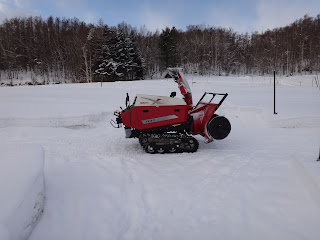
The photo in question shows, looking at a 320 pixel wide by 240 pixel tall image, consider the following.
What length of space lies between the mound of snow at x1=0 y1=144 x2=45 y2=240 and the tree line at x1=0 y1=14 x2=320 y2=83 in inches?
1158

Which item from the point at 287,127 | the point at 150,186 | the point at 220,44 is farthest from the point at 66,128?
the point at 220,44

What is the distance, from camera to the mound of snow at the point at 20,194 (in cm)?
220

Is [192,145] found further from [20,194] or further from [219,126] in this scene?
[20,194]

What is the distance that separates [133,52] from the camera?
35594 mm

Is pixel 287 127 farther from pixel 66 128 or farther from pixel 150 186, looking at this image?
pixel 66 128

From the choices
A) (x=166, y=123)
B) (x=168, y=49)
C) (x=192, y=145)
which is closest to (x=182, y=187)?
(x=192, y=145)

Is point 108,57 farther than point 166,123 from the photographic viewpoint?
Yes

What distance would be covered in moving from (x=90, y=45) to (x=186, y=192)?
30.9 m

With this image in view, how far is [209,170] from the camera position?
431cm

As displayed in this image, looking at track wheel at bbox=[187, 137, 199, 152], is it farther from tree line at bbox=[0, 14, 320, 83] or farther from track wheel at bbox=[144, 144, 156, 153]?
tree line at bbox=[0, 14, 320, 83]

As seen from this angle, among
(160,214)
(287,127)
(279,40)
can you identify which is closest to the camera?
(160,214)

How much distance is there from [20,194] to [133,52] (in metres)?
35.0

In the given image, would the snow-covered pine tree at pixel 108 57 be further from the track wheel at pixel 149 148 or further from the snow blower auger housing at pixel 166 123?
the track wheel at pixel 149 148

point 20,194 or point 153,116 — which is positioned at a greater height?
point 153,116
